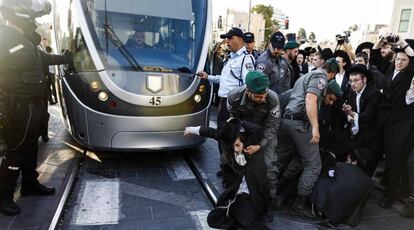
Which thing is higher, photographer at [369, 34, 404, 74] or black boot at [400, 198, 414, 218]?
photographer at [369, 34, 404, 74]

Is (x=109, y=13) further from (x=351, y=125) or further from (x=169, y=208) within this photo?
(x=351, y=125)

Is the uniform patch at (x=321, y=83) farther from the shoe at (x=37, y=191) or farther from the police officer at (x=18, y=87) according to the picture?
the shoe at (x=37, y=191)

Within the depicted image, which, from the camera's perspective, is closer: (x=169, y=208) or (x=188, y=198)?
(x=169, y=208)

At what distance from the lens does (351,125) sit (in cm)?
430

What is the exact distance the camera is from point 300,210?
3.79m

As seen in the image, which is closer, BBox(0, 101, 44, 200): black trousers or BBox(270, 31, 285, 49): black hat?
BBox(0, 101, 44, 200): black trousers

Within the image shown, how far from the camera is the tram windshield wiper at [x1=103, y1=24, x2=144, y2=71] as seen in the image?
4562 millimetres

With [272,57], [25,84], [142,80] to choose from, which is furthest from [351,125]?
[25,84]

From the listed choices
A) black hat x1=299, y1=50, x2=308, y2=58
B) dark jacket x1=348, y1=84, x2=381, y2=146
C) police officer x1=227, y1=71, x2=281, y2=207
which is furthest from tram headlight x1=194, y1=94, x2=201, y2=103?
black hat x1=299, y1=50, x2=308, y2=58

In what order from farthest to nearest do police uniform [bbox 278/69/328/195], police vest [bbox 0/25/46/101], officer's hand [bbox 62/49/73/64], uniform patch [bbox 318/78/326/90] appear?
officer's hand [bbox 62/49/73/64] < police uniform [bbox 278/69/328/195] < uniform patch [bbox 318/78/326/90] < police vest [bbox 0/25/46/101]

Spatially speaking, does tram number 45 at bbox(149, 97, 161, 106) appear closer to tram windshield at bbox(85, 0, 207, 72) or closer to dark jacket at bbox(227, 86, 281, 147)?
tram windshield at bbox(85, 0, 207, 72)

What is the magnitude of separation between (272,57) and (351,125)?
4.35ft

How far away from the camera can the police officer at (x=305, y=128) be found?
3598 mm

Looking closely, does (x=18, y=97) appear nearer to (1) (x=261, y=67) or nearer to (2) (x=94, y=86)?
(2) (x=94, y=86)
